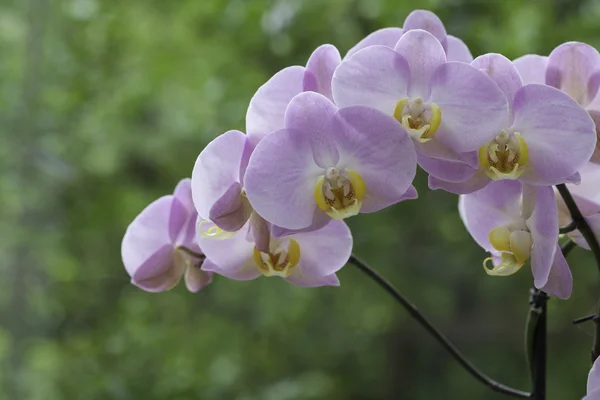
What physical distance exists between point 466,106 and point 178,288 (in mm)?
1401

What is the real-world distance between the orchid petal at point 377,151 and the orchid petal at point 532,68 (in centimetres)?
11

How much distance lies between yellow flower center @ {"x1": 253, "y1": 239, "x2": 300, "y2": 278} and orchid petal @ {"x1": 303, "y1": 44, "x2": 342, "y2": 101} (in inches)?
3.1

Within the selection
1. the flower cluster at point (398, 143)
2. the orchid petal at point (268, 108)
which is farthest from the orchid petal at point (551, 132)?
the orchid petal at point (268, 108)

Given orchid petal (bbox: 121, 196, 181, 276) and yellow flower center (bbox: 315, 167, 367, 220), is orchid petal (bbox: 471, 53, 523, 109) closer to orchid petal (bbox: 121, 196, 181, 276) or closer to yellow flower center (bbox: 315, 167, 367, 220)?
yellow flower center (bbox: 315, 167, 367, 220)

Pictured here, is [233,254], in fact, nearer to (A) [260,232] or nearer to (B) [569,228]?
(A) [260,232]

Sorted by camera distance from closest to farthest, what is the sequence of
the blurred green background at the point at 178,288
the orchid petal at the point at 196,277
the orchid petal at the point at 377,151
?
the orchid petal at the point at 377,151, the orchid petal at the point at 196,277, the blurred green background at the point at 178,288

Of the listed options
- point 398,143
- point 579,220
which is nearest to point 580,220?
point 579,220

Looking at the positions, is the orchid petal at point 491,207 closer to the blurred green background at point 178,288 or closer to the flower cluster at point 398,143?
the flower cluster at point 398,143

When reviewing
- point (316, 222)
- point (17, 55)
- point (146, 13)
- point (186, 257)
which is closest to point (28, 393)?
point (17, 55)

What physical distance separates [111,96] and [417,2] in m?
0.71

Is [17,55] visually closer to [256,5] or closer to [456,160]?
[256,5]

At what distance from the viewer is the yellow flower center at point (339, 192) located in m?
0.32

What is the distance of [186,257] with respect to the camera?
1.36ft

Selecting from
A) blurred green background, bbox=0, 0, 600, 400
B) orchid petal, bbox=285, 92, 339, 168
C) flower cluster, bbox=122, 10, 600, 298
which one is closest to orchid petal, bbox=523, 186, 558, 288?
flower cluster, bbox=122, 10, 600, 298
